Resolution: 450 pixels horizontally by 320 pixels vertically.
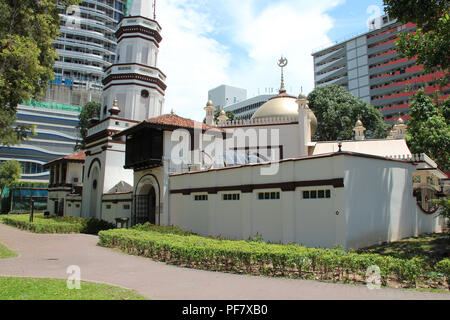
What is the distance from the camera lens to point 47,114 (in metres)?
74.9

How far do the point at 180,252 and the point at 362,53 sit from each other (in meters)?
83.8

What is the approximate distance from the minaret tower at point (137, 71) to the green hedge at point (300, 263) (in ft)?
69.0

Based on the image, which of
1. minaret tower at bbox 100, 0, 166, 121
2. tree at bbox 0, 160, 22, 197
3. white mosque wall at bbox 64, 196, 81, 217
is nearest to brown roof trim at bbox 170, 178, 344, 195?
minaret tower at bbox 100, 0, 166, 121

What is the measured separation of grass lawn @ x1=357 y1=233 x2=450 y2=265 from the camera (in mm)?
11914

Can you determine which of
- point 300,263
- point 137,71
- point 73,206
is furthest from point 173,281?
point 73,206

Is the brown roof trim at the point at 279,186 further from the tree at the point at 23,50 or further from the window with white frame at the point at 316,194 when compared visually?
the tree at the point at 23,50

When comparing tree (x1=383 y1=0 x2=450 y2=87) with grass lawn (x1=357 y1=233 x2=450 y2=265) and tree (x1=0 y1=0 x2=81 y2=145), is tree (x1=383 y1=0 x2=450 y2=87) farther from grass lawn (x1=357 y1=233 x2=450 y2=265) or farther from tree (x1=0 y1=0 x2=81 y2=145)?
tree (x1=0 y1=0 x2=81 y2=145)

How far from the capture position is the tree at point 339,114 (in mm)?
43188

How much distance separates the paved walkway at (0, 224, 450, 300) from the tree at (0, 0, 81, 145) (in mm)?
8177

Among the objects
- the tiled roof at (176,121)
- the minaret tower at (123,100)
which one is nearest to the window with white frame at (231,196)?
the tiled roof at (176,121)

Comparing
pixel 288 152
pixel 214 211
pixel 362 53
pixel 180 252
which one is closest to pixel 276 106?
pixel 288 152

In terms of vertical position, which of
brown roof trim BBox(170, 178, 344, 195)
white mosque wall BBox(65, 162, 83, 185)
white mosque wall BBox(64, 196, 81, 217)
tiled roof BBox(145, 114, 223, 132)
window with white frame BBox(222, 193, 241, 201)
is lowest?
white mosque wall BBox(64, 196, 81, 217)

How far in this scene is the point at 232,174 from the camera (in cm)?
1766

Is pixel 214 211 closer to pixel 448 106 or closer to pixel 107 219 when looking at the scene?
pixel 107 219
